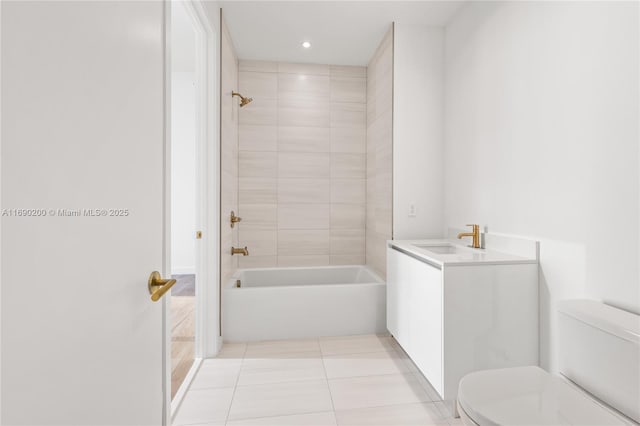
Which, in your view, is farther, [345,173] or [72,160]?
[345,173]

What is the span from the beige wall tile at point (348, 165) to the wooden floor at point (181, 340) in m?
2.00

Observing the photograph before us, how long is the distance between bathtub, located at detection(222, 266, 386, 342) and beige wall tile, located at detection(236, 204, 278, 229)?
734 millimetres

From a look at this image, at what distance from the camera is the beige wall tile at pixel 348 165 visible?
343cm

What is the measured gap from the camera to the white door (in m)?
0.47

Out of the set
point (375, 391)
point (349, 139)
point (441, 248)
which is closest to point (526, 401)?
point (375, 391)

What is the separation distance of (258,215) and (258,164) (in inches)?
20.8

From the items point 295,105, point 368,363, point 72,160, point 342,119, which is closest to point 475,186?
point 368,363

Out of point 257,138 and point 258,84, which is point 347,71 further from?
point 257,138

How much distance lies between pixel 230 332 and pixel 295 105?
7.47 ft

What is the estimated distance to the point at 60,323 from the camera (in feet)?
1.82

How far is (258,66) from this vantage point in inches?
129

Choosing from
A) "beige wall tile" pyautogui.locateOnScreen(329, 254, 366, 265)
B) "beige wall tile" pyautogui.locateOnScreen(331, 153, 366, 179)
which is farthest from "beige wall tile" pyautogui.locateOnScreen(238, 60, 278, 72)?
"beige wall tile" pyautogui.locateOnScreen(329, 254, 366, 265)

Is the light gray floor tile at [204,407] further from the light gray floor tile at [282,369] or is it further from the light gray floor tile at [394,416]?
the light gray floor tile at [394,416]

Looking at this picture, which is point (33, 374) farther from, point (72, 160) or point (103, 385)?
point (72, 160)
